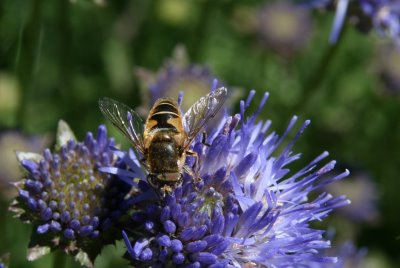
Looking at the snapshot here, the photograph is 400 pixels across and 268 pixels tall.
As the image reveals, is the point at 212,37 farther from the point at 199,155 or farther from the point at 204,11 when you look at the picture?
the point at 199,155

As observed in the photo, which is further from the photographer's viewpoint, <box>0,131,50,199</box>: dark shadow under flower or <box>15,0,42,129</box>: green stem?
<box>15,0,42,129</box>: green stem

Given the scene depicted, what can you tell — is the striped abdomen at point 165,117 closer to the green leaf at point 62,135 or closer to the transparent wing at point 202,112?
the transparent wing at point 202,112

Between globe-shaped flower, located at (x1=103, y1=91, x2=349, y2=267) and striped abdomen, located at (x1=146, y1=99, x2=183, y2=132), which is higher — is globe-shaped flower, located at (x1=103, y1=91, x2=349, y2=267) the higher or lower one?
the lower one

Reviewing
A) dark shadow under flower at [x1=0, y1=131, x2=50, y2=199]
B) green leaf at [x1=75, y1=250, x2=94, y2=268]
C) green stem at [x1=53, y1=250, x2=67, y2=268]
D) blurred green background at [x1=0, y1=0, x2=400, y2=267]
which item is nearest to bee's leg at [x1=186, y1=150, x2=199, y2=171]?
green leaf at [x1=75, y1=250, x2=94, y2=268]

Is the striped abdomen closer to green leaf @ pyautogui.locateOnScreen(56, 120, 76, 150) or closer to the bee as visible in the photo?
the bee

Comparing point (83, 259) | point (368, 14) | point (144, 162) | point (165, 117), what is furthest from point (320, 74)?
point (83, 259)
